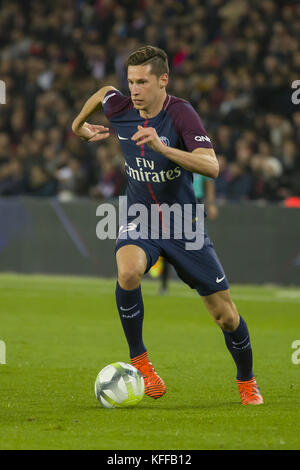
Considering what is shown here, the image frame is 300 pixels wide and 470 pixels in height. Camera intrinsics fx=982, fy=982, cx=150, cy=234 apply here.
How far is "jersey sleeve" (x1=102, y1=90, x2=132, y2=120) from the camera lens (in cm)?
680

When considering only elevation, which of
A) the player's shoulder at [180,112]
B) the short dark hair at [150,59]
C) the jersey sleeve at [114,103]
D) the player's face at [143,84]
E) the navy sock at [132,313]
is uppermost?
the short dark hair at [150,59]

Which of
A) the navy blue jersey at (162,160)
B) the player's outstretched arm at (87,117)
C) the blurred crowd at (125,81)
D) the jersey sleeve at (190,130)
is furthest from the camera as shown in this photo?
the blurred crowd at (125,81)

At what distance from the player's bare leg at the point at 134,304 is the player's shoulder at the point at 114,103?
3.27 feet

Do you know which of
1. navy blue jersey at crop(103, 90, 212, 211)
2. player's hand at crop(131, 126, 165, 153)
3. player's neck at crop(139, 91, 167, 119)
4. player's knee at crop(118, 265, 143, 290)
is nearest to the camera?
player's hand at crop(131, 126, 165, 153)

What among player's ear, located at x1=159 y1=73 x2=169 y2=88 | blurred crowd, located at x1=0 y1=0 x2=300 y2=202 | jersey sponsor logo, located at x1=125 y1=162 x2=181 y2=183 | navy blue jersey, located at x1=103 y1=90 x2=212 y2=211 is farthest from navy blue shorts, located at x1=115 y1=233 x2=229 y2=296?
blurred crowd, located at x1=0 y1=0 x2=300 y2=202

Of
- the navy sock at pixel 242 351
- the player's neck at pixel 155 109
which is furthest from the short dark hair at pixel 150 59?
the navy sock at pixel 242 351

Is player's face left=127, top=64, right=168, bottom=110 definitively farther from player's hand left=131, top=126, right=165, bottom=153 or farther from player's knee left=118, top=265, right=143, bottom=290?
player's knee left=118, top=265, right=143, bottom=290

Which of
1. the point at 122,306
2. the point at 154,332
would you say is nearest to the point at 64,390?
the point at 122,306

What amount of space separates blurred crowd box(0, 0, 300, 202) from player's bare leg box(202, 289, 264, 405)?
1029cm

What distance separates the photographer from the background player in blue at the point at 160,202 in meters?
6.39

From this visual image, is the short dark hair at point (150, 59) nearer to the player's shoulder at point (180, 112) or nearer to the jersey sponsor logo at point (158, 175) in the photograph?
the player's shoulder at point (180, 112)

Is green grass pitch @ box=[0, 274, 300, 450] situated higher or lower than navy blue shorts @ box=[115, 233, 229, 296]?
lower

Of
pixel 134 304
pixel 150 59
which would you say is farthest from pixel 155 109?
pixel 134 304

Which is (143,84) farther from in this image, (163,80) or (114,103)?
(114,103)
